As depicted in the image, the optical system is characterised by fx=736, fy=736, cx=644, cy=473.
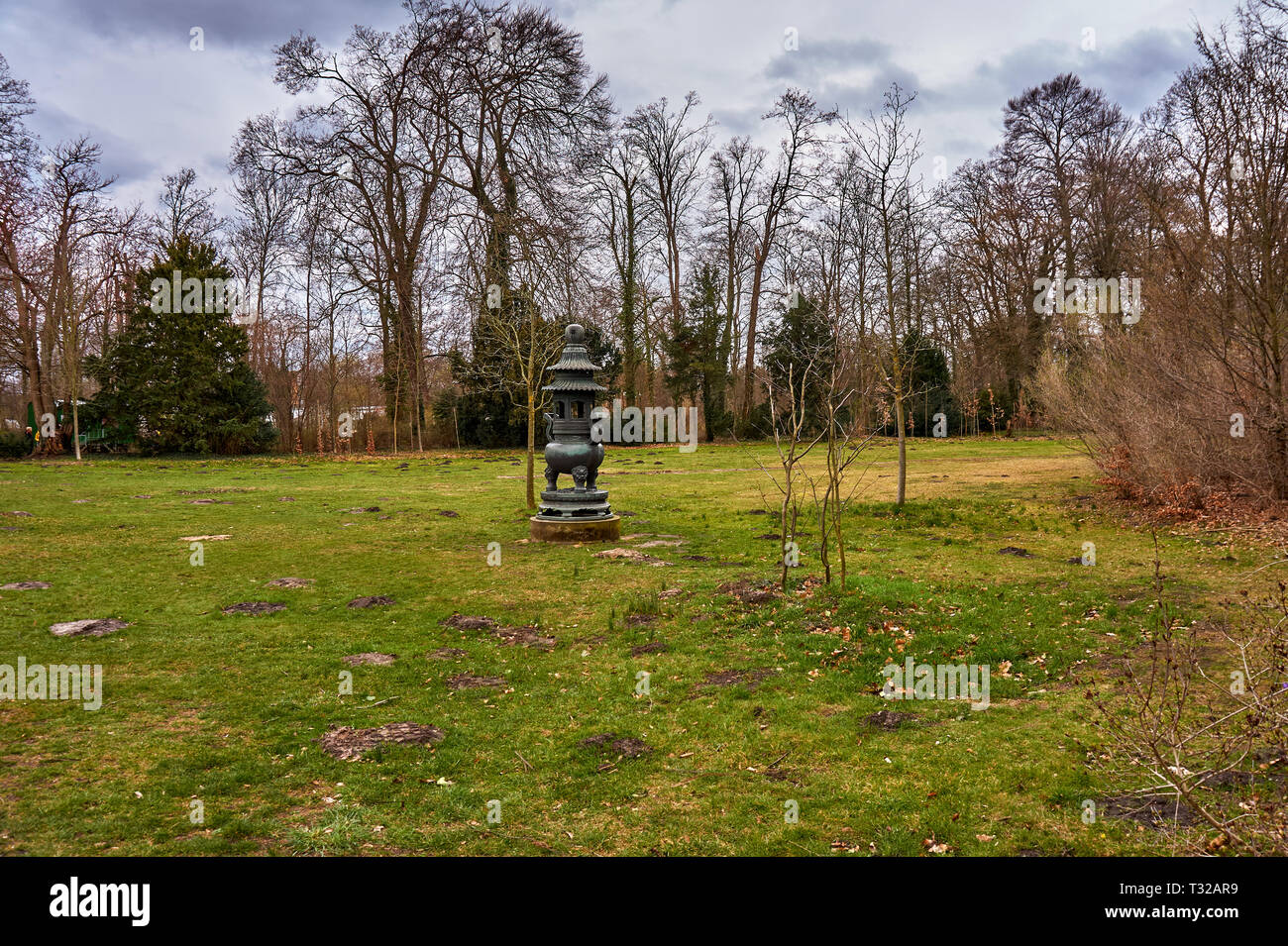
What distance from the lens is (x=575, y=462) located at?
12.9 metres

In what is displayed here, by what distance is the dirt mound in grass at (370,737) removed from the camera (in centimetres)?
496

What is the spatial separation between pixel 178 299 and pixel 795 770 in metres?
33.8

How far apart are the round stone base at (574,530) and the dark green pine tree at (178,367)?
23.7 metres

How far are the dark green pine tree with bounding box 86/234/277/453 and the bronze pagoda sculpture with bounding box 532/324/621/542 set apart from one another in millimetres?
23521

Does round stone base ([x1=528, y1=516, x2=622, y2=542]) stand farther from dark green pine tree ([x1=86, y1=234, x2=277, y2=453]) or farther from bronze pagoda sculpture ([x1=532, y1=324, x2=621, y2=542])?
dark green pine tree ([x1=86, y1=234, x2=277, y2=453])

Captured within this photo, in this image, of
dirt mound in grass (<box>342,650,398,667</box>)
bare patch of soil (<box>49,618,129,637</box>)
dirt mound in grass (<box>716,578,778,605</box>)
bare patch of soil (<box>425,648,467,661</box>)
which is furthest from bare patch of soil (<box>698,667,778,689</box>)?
bare patch of soil (<box>49,618,129,637</box>)

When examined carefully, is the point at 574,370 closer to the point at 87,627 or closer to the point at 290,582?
the point at 290,582

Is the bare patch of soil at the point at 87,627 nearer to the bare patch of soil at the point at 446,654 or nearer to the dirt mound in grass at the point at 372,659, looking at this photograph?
the dirt mound in grass at the point at 372,659

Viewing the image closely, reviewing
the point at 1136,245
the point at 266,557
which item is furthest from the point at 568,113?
the point at 266,557

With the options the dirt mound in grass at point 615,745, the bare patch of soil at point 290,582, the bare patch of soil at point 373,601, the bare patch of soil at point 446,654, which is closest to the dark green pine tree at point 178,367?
the bare patch of soil at point 290,582

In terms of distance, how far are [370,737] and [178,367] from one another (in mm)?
31145

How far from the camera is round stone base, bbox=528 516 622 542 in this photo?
1260cm

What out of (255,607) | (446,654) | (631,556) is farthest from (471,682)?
(631,556)

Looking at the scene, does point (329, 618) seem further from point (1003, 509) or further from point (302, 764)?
point (1003, 509)
